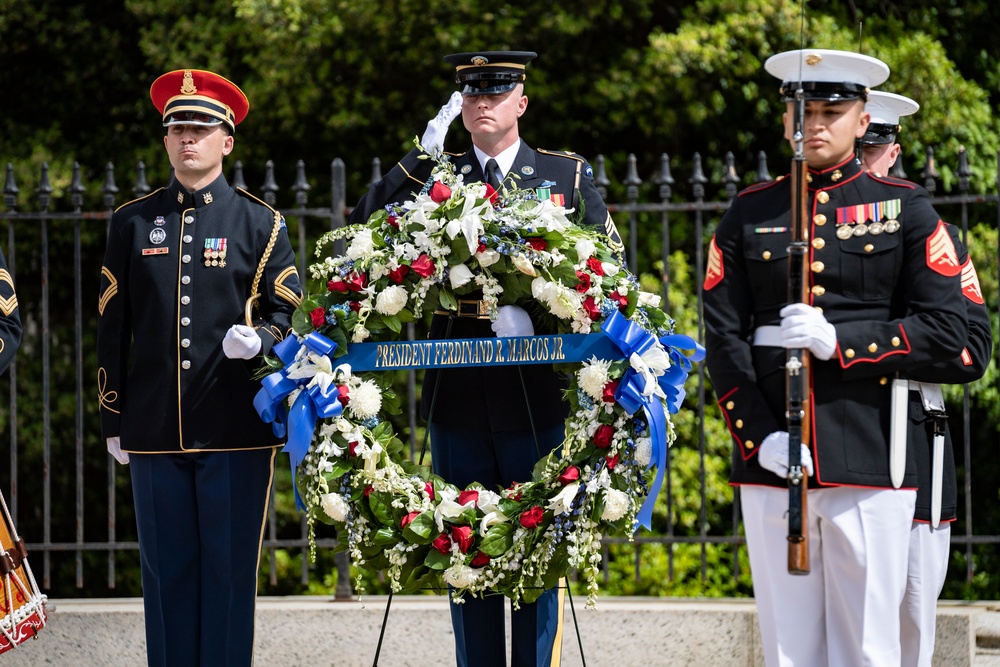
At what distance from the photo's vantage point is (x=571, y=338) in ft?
14.3

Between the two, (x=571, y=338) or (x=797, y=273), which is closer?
(x=797, y=273)

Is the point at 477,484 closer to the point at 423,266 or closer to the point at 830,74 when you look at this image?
the point at 423,266

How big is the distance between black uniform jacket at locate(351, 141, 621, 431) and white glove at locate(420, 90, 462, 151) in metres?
0.10

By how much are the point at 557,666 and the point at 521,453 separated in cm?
71

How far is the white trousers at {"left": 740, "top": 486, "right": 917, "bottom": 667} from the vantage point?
3.70 metres

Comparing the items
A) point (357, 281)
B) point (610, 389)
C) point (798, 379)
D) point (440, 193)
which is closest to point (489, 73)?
→ point (440, 193)

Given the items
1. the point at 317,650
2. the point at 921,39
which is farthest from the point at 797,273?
the point at 921,39

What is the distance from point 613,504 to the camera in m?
4.29

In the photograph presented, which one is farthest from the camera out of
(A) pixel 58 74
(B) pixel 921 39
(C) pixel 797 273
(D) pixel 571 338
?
(A) pixel 58 74

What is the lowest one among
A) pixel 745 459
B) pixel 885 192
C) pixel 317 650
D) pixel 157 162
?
pixel 317 650

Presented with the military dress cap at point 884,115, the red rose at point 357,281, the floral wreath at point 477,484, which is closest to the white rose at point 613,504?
the floral wreath at point 477,484

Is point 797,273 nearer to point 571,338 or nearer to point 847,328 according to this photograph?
point 847,328

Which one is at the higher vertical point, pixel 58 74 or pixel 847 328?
pixel 58 74

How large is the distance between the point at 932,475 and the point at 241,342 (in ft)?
7.05
